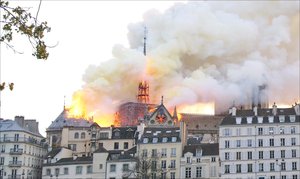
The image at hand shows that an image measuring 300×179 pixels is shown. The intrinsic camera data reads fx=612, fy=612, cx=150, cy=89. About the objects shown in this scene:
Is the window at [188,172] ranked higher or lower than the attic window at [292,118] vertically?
lower

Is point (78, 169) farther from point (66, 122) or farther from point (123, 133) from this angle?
point (66, 122)

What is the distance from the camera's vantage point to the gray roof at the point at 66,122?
128 meters

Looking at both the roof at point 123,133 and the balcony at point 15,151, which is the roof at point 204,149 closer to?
the roof at point 123,133

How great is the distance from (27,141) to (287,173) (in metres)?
45.9

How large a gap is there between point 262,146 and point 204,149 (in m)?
9.53

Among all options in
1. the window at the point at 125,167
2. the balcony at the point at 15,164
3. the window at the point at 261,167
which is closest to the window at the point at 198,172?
the window at the point at 261,167

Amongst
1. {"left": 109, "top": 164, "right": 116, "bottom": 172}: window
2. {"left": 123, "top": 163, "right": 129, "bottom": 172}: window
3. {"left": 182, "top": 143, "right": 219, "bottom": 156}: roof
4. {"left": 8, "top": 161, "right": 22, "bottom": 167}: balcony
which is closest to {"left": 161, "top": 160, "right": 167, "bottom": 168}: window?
{"left": 182, "top": 143, "right": 219, "bottom": 156}: roof

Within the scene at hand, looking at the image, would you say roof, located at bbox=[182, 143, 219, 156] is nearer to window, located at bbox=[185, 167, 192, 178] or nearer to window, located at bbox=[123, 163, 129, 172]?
window, located at bbox=[185, 167, 192, 178]

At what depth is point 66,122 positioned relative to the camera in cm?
13150

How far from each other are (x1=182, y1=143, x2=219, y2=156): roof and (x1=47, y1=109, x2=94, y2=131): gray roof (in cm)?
3250

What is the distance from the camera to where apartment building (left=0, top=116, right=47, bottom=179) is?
10525 centimetres

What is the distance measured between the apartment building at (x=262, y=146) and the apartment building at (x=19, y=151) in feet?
114

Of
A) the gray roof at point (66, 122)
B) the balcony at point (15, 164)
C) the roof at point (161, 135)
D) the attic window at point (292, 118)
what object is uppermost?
the gray roof at point (66, 122)

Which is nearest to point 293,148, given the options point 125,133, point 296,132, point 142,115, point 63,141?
point 296,132
